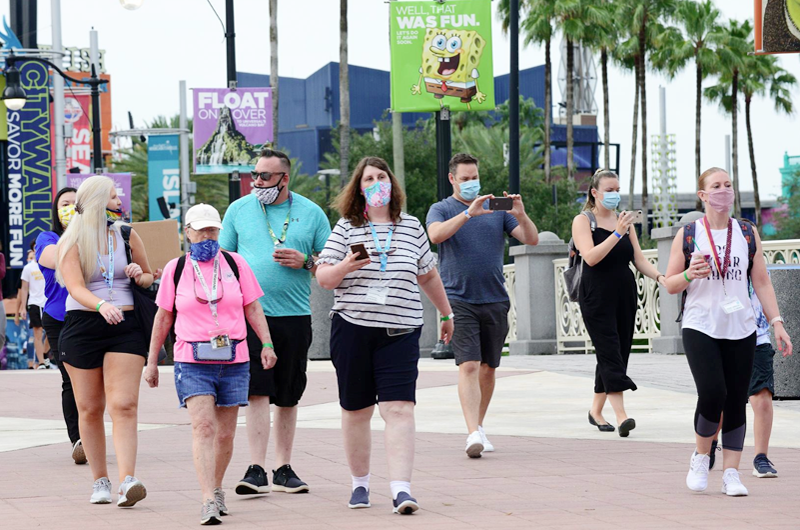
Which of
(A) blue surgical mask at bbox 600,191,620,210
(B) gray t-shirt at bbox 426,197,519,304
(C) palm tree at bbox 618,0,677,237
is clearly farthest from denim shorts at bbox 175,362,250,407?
(C) palm tree at bbox 618,0,677,237

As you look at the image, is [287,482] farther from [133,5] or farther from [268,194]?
[133,5]

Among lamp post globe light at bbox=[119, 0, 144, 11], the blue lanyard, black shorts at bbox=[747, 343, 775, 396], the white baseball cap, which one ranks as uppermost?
lamp post globe light at bbox=[119, 0, 144, 11]

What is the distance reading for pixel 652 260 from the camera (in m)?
18.1

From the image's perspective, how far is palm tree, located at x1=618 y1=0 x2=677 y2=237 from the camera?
56812mm

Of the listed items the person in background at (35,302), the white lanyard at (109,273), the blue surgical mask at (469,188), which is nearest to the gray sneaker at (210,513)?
the white lanyard at (109,273)

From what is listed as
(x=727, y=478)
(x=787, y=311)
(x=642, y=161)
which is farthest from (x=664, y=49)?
(x=727, y=478)

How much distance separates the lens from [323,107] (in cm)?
9362

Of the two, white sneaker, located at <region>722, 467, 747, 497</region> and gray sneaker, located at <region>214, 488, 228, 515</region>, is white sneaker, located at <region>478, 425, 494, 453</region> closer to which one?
white sneaker, located at <region>722, 467, 747, 497</region>

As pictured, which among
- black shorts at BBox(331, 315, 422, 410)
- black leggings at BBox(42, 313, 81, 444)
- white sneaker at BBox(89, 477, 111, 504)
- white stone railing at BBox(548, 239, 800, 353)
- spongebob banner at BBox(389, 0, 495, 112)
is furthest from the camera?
spongebob banner at BBox(389, 0, 495, 112)

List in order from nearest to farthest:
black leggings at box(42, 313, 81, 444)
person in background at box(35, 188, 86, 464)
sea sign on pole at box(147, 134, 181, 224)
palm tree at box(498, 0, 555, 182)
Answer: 1. person in background at box(35, 188, 86, 464)
2. black leggings at box(42, 313, 81, 444)
3. sea sign on pole at box(147, 134, 181, 224)
4. palm tree at box(498, 0, 555, 182)

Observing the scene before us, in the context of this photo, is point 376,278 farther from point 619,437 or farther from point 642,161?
point 642,161

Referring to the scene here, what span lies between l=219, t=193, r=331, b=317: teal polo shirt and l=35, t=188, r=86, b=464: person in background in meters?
1.32

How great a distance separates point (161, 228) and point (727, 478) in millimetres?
4361

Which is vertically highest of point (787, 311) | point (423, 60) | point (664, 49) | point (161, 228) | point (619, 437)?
point (664, 49)
